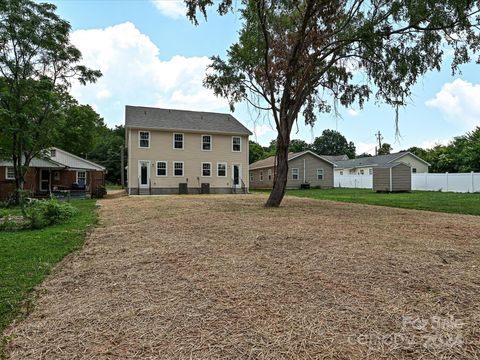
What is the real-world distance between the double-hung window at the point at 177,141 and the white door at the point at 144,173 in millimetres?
2283

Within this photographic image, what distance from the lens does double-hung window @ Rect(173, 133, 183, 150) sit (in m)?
23.4

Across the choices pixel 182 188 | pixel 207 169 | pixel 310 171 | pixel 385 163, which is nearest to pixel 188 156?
pixel 207 169

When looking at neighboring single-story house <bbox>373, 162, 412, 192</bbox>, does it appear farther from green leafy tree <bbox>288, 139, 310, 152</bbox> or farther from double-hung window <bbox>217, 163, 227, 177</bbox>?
green leafy tree <bbox>288, 139, 310, 152</bbox>

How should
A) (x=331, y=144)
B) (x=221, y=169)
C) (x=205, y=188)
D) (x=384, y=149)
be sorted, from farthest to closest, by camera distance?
(x=331, y=144) < (x=384, y=149) < (x=221, y=169) < (x=205, y=188)

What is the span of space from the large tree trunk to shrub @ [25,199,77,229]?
6846 mm

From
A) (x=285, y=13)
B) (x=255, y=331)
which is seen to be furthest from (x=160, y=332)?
(x=285, y=13)

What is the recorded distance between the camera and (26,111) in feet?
43.9

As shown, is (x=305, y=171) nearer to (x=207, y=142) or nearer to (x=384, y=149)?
(x=207, y=142)

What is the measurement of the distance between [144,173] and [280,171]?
12.8 metres

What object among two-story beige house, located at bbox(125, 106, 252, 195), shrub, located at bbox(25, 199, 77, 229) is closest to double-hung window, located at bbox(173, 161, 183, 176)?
two-story beige house, located at bbox(125, 106, 252, 195)

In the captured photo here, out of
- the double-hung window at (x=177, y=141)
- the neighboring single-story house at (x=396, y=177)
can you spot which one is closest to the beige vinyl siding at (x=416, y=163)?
the neighboring single-story house at (x=396, y=177)

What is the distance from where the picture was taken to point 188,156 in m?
23.7

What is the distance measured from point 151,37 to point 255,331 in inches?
615

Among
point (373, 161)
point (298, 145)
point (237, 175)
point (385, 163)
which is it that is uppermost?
point (298, 145)
